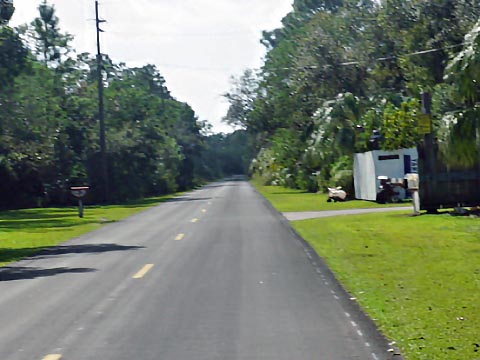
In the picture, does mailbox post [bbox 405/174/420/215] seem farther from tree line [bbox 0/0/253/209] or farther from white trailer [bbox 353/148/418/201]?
tree line [bbox 0/0/253/209]

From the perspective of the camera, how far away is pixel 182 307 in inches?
461

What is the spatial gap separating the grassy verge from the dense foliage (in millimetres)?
2793

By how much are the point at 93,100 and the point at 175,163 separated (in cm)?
2381

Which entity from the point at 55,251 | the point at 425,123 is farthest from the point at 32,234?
the point at 425,123

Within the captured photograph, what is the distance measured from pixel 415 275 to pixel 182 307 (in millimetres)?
4630

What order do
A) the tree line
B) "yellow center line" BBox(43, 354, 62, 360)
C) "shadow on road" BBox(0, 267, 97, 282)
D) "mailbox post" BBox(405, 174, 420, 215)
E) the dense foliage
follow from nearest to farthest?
"yellow center line" BBox(43, 354, 62, 360) → "shadow on road" BBox(0, 267, 97, 282) → the dense foliage → "mailbox post" BBox(405, 174, 420, 215) → the tree line

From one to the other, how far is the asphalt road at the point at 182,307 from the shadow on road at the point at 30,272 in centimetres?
3

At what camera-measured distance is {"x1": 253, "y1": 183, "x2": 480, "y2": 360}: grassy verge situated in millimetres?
9367

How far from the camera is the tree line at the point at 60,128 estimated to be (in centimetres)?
5584

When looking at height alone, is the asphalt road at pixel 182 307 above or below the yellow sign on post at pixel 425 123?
below

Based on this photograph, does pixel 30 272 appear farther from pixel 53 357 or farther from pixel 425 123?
pixel 425 123

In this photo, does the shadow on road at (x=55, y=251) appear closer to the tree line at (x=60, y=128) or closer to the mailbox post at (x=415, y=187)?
the mailbox post at (x=415, y=187)

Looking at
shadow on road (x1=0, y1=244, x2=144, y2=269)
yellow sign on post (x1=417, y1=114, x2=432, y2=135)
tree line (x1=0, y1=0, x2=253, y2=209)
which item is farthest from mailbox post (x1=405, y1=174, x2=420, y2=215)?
tree line (x1=0, y1=0, x2=253, y2=209)

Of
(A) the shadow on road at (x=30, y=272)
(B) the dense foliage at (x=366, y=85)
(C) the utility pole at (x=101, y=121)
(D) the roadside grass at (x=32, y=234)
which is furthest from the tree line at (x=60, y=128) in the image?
(A) the shadow on road at (x=30, y=272)
